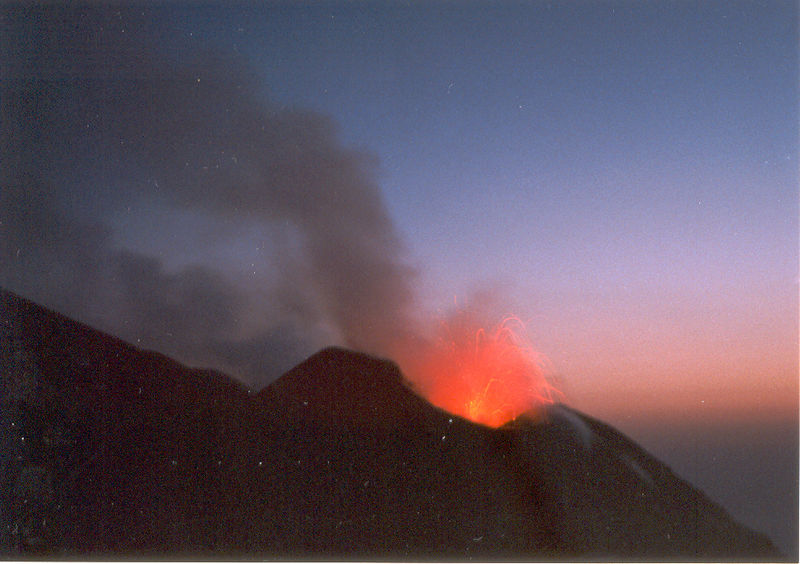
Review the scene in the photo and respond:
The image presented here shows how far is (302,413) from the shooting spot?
5.94 feet

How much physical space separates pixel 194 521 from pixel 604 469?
4.20 ft

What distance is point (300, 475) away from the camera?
1.79 meters

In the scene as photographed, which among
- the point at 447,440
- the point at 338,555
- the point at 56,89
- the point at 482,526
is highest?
the point at 56,89

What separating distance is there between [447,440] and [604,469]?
0.50 metres

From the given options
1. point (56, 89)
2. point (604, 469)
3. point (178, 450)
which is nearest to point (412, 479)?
point (604, 469)

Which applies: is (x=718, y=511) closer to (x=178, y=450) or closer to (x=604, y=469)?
(x=604, y=469)

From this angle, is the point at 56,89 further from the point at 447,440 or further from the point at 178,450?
the point at 447,440

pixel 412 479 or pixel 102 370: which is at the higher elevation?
pixel 102 370

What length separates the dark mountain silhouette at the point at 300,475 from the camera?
5.87 feet

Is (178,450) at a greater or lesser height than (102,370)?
lesser

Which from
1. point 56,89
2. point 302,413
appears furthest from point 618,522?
point 56,89

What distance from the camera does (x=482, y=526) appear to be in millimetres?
1784

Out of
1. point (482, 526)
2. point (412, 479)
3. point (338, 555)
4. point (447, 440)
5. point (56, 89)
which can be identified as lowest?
point (338, 555)

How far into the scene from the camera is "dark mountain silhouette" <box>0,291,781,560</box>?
1.79m
